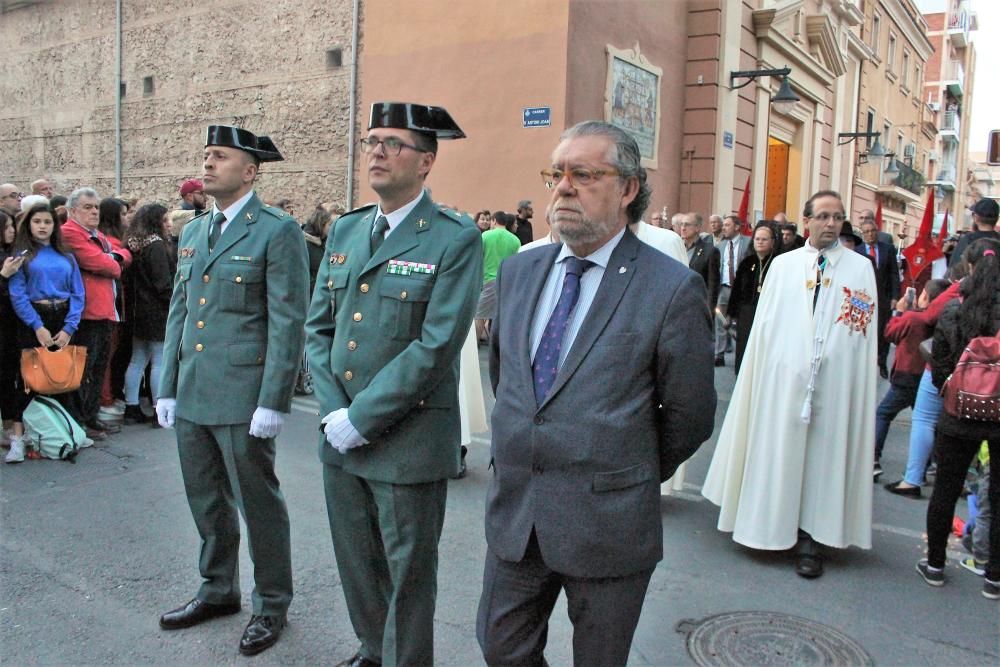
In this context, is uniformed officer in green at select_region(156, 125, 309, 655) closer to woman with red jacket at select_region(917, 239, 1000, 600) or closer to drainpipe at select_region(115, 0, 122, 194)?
woman with red jacket at select_region(917, 239, 1000, 600)

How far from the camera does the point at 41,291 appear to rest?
6.07 meters

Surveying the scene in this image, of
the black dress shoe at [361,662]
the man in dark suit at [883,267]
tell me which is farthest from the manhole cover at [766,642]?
the man in dark suit at [883,267]

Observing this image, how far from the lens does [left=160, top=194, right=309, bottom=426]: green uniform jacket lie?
3.32 metres

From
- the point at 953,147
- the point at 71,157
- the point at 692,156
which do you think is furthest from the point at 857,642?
the point at 953,147

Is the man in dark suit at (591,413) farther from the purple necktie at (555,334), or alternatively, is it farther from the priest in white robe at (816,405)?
the priest in white robe at (816,405)

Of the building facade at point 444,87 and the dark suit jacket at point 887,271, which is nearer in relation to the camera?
the dark suit jacket at point 887,271

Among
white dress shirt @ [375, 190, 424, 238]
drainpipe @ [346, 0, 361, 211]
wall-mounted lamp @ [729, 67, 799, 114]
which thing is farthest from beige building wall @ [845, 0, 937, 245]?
white dress shirt @ [375, 190, 424, 238]

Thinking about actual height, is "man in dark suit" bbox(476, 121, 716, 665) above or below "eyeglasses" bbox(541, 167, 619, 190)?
below

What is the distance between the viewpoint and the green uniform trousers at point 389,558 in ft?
9.10

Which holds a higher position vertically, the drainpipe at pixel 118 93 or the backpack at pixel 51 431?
the drainpipe at pixel 118 93

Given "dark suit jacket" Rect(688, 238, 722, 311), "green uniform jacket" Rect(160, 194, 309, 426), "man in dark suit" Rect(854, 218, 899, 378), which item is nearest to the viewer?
"green uniform jacket" Rect(160, 194, 309, 426)

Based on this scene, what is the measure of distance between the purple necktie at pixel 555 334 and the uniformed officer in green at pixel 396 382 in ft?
1.82

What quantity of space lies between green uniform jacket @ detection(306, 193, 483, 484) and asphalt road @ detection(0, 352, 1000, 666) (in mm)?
1062

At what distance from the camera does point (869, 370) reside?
4.48m
